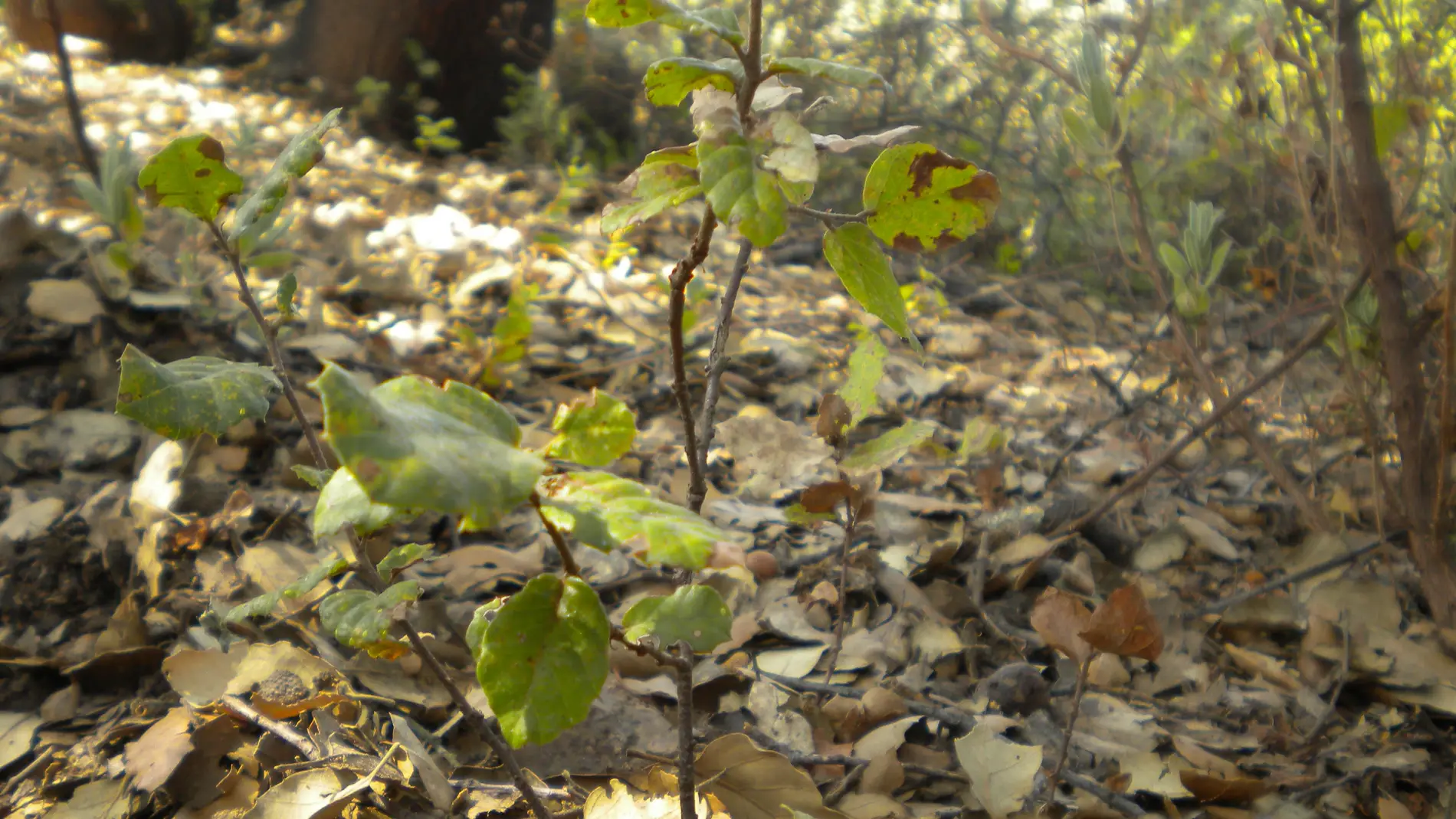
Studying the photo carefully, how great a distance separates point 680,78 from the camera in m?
0.55

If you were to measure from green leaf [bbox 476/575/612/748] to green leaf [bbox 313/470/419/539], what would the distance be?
0.30ft

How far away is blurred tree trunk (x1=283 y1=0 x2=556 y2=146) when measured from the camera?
3.58 metres

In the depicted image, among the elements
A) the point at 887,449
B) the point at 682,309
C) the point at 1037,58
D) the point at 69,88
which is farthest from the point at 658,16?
the point at 69,88

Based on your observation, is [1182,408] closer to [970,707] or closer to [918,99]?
[970,707]

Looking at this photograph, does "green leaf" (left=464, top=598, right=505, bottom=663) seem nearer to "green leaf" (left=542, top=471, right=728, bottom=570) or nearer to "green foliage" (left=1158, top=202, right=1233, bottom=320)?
"green leaf" (left=542, top=471, right=728, bottom=570)

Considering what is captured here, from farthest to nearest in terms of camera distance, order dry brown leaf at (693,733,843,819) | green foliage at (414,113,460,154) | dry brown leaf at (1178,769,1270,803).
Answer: green foliage at (414,113,460,154), dry brown leaf at (1178,769,1270,803), dry brown leaf at (693,733,843,819)

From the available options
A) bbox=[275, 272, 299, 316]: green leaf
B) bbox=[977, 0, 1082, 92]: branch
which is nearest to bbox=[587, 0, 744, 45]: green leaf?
bbox=[275, 272, 299, 316]: green leaf

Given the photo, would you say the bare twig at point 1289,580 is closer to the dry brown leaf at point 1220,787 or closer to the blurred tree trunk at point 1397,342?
the blurred tree trunk at point 1397,342

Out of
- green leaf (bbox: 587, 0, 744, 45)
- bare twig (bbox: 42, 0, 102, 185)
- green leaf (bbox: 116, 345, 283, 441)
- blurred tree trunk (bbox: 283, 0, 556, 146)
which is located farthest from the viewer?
blurred tree trunk (bbox: 283, 0, 556, 146)

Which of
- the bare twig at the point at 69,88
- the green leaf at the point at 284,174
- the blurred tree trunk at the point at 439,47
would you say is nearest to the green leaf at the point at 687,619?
the green leaf at the point at 284,174

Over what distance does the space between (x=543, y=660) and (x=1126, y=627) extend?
1.61 ft

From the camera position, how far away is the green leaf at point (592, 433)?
56 centimetres

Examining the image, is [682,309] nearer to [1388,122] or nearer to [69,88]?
Result: [1388,122]

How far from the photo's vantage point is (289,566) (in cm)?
120
